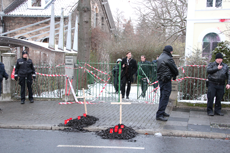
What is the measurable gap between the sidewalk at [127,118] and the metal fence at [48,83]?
2.54 ft

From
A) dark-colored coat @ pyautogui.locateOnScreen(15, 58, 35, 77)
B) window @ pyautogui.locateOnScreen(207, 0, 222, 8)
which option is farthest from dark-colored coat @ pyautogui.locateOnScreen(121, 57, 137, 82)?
window @ pyautogui.locateOnScreen(207, 0, 222, 8)

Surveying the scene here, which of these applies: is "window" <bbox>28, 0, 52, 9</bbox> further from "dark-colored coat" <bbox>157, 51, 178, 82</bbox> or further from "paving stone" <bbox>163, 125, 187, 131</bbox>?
"paving stone" <bbox>163, 125, 187, 131</bbox>

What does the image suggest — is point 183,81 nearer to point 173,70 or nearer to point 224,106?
point 224,106

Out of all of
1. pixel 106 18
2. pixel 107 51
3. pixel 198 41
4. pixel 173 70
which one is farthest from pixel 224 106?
pixel 106 18

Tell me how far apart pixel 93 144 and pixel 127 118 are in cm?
216

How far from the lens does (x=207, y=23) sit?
1673cm

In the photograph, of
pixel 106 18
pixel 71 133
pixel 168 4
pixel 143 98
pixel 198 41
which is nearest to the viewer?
pixel 71 133

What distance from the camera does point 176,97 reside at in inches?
338

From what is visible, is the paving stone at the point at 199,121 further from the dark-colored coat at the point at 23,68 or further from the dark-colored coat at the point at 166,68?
the dark-colored coat at the point at 23,68

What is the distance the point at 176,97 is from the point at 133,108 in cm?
162

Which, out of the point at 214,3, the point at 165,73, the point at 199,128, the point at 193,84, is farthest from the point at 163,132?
the point at 214,3

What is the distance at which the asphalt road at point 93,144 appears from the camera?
15.4 ft

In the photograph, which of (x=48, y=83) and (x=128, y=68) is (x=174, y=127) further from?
(x=48, y=83)

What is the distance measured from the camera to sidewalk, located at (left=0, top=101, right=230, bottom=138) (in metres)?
5.94
